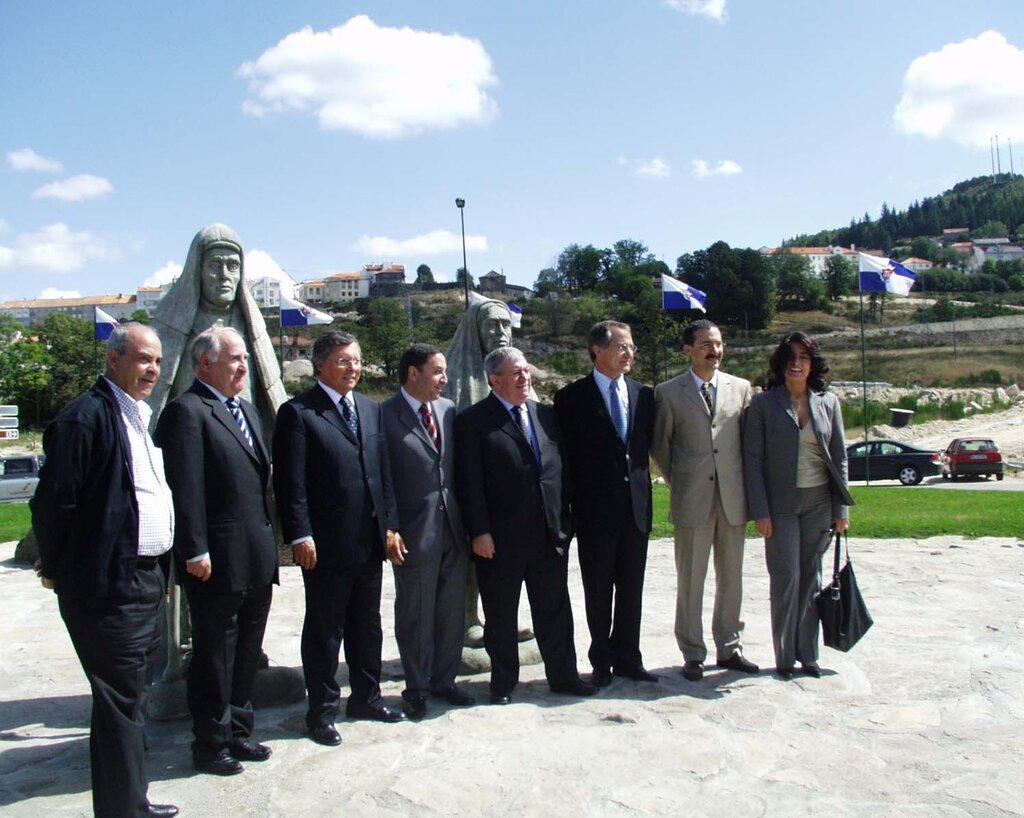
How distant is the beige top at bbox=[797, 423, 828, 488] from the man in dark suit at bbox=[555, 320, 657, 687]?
90cm

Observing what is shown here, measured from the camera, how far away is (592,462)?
4.72 meters

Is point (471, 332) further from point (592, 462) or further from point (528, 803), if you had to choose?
point (528, 803)

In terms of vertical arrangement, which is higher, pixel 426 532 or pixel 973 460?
pixel 426 532

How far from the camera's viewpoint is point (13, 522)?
14.2 m

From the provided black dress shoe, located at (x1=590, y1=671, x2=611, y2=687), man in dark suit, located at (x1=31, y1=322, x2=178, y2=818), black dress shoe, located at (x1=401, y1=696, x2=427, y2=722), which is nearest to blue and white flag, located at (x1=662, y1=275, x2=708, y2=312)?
black dress shoe, located at (x1=590, y1=671, x2=611, y2=687)

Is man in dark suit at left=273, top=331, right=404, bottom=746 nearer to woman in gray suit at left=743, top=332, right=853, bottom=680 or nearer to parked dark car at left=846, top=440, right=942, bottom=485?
woman in gray suit at left=743, top=332, right=853, bottom=680

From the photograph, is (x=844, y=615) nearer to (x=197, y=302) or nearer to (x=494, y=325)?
(x=494, y=325)

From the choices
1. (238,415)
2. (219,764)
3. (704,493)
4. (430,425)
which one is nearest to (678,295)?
(704,493)

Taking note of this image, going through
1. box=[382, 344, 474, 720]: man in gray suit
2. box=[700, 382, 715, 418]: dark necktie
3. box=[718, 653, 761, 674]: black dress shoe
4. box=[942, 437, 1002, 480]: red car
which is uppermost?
box=[700, 382, 715, 418]: dark necktie

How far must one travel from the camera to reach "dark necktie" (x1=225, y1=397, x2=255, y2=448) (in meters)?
3.86

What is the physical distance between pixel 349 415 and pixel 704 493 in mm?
2030

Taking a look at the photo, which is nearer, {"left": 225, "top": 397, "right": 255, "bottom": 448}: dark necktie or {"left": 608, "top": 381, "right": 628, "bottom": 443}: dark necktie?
{"left": 225, "top": 397, "right": 255, "bottom": 448}: dark necktie

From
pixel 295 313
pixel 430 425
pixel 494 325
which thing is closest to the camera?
pixel 430 425

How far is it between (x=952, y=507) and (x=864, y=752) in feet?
36.4
